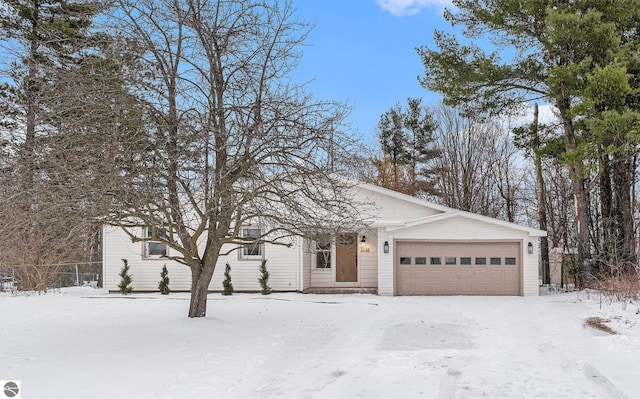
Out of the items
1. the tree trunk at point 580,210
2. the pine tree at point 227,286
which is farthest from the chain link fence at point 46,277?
the tree trunk at point 580,210

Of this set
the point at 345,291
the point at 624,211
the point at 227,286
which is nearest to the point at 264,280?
the point at 227,286

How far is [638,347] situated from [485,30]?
49.1 ft

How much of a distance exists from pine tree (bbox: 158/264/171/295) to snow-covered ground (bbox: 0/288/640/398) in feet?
15.7

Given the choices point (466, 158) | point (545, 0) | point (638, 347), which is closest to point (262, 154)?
point (638, 347)

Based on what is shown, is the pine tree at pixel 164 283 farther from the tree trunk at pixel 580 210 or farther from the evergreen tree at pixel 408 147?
the evergreen tree at pixel 408 147

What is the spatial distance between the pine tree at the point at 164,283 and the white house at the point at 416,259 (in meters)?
0.40

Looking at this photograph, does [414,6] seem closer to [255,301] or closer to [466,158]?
[255,301]

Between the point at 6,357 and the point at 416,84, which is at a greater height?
the point at 416,84

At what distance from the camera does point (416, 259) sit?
1833 cm

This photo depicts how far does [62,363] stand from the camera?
22.9 feet

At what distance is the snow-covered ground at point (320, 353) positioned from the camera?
19.6 ft

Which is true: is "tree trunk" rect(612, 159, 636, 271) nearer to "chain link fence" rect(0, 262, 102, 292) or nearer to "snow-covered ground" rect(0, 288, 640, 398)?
"snow-covered ground" rect(0, 288, 640, 398)

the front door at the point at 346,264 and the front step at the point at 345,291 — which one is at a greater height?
the front door at the point at 346,264

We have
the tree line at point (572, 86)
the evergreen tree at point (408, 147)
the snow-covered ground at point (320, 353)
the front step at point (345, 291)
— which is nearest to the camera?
the snow-covered ground at point (320, 353)
